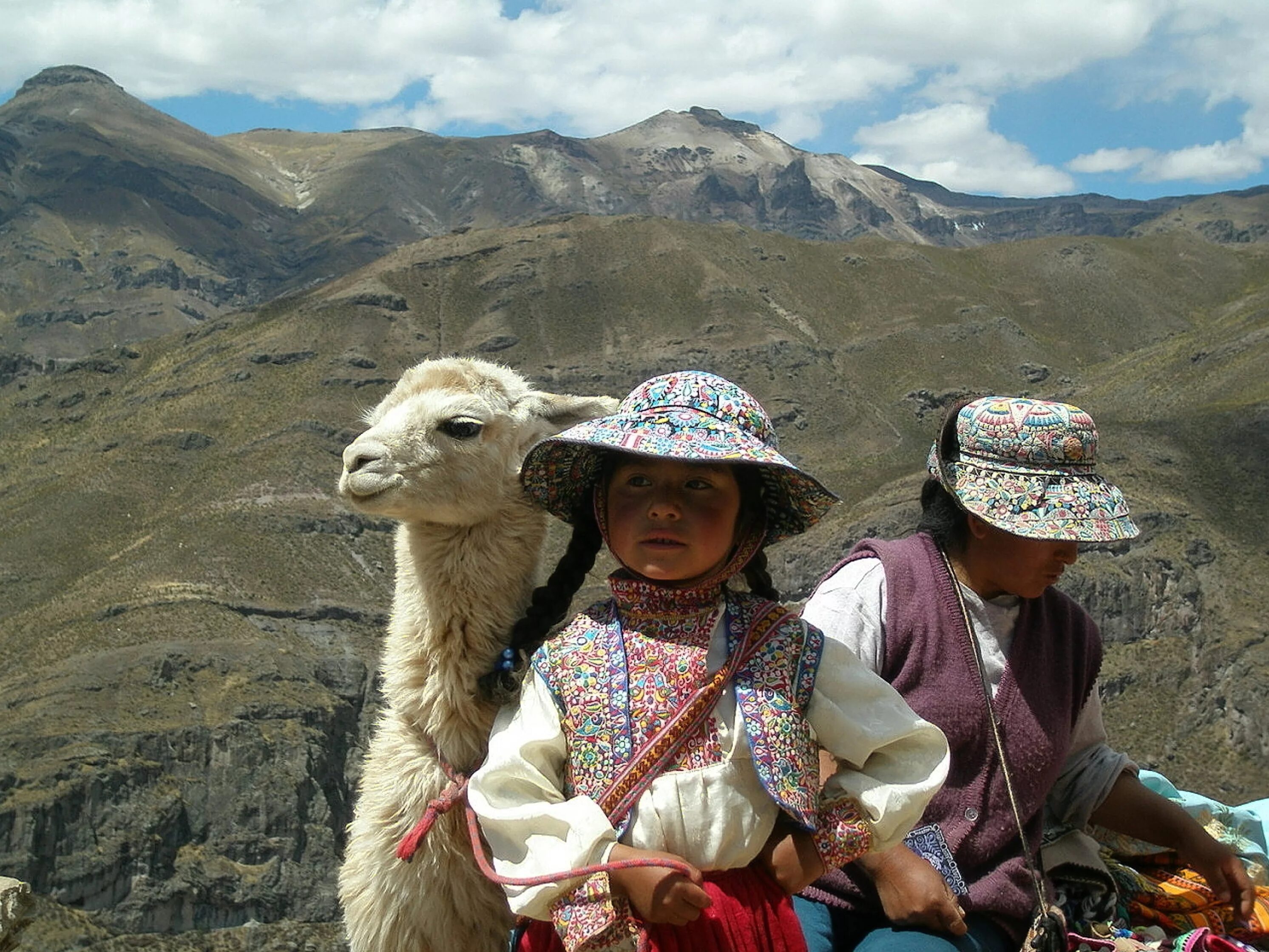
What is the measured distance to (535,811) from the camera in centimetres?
298

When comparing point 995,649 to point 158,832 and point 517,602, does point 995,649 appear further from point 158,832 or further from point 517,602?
point 158,832

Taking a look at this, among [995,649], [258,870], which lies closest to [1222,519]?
[258,870]

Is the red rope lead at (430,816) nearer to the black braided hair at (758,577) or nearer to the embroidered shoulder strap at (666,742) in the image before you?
the embroidered shoulder strap at (666,742)

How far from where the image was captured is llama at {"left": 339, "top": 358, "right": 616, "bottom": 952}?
3670 mm

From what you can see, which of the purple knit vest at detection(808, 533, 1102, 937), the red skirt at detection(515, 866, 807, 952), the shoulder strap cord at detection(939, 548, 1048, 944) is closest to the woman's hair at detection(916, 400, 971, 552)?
the purple knit vest at detection(808, 533, 1102, 937)

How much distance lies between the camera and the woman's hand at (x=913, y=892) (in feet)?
11.5

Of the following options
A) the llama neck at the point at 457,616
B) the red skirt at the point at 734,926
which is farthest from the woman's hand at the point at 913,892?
the llama neck at the point at 457,616

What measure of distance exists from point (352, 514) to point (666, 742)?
73.6 metres

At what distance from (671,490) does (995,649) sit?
131 centimetres

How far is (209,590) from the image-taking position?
6350 centimetres

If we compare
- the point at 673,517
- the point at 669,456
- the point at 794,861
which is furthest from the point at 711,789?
the point at 669,456

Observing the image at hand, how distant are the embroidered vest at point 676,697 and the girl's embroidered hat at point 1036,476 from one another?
37.6 inches

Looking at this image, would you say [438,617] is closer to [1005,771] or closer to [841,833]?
[841,833]

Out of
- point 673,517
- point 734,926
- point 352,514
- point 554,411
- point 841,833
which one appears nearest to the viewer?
point 734,926
